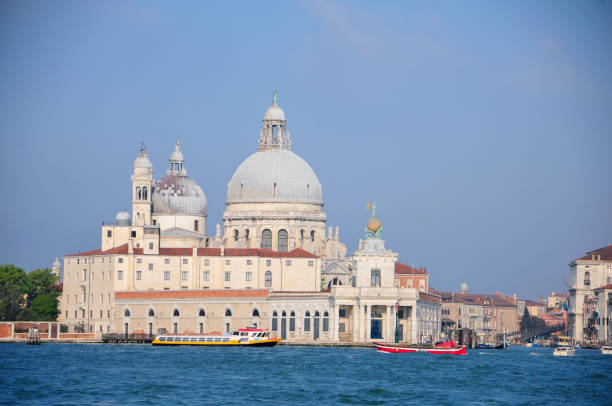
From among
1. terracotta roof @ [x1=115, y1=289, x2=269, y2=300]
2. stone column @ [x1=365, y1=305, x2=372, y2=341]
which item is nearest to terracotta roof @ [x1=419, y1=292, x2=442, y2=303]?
stone column @ [x1=365, y1=305, x2=372, y2=341]

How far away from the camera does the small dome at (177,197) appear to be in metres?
155

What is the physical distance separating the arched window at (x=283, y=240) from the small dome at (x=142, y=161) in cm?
1389

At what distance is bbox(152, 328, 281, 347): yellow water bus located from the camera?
127 m

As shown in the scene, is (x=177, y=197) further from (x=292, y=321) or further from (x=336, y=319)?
(x=336, y=319)

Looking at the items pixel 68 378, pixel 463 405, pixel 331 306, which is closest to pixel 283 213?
pixel 331 306

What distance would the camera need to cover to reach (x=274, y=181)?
5989 inches

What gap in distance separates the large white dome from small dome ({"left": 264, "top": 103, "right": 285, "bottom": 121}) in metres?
3.43

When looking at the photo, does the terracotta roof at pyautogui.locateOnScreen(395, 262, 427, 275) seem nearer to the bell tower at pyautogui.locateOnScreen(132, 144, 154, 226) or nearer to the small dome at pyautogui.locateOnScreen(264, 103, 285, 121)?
the small dome at pyautogui.locateOnScreen(264, 103, 285, 121)

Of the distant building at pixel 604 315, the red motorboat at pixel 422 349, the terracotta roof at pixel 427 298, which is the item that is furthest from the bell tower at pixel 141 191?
the distant building at pixel 604 315

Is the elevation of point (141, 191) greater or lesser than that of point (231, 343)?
greater

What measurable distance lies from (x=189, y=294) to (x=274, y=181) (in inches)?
738

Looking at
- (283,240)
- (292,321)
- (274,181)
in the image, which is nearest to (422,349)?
(292,321)

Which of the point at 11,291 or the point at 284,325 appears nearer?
the point at 284,325

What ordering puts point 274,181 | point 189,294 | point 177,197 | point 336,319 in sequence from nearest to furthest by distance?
point 336,319, point 189,294, point 274,181, point 177,197
